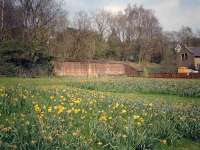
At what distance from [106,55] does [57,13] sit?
27741 millimetres

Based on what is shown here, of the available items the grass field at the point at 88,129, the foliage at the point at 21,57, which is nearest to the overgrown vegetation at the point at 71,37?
the foliage at the point at 21,57

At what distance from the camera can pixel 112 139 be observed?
16.1ft

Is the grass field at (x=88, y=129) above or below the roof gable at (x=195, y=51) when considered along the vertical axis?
below

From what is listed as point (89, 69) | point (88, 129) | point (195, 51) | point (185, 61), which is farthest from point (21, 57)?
point (185, 61)

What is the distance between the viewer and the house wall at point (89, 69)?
43.9 meters

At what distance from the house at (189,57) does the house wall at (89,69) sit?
20.5 meters

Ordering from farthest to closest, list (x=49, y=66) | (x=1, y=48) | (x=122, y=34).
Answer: (x=122, y=34) → (x=49, y=66) → (x=1, y=48)

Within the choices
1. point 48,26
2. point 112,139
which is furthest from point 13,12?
point 112,139

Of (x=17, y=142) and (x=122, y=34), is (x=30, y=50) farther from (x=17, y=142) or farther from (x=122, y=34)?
(x=122, y=34)

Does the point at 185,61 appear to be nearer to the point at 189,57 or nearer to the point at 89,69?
the point at 189,57

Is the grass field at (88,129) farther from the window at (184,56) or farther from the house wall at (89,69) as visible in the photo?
the window at (184,56)

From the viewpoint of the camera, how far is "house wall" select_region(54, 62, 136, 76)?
1727 inches

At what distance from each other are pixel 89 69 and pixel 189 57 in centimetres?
3214

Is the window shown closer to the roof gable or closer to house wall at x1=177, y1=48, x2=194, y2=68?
house wall at x1=177, y1=48, x2=194, y2=68
